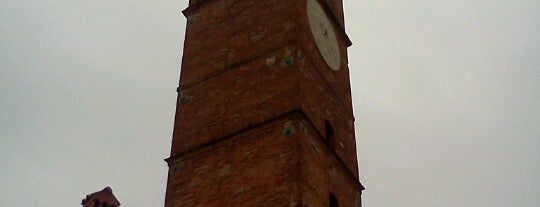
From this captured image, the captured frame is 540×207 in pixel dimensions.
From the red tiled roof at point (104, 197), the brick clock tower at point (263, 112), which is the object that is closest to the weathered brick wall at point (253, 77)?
the brick clock tower at point (263, 112)

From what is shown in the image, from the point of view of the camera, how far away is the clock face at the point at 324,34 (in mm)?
14023

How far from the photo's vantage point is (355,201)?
12969mm

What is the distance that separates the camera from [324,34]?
1463cm

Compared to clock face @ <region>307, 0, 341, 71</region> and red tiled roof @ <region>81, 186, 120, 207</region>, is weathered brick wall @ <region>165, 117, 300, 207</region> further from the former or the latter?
red tiled roof @ <region>81, 186, 120, 207</region>

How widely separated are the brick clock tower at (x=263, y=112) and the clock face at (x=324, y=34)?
3 cm

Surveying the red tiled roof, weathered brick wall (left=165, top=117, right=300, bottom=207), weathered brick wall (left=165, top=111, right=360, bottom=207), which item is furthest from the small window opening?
the red tiled roof

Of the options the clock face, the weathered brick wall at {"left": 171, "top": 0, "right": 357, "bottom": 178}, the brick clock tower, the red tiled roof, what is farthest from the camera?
the red tiled roof

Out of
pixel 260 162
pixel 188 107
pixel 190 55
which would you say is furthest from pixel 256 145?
pixel 190 55

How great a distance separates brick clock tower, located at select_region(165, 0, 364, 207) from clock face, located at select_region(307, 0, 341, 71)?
0.10 ft

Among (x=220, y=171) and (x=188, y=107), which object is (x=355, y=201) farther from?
(x=188, y=107)

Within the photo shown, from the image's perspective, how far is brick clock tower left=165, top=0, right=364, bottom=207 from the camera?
11.4 metres

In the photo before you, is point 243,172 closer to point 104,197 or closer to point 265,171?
point 265,171

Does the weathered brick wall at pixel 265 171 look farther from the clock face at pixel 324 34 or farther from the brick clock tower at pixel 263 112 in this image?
the clock face at pixel 324 34

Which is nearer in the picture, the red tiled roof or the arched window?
the arched window
